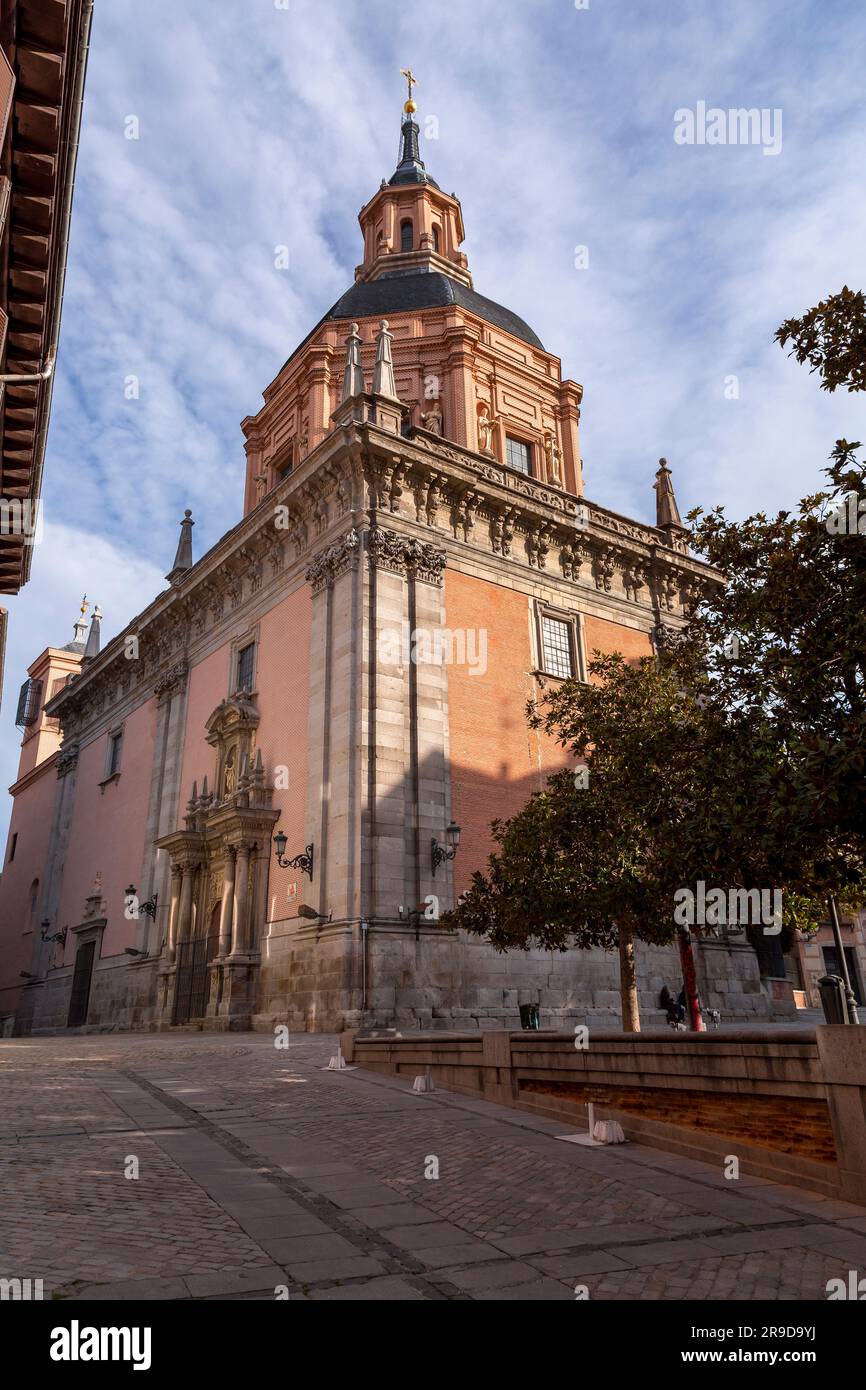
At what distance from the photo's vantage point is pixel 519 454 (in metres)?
32.6

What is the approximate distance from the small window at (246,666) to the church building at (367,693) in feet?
0.48

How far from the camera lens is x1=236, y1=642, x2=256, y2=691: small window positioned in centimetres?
2830

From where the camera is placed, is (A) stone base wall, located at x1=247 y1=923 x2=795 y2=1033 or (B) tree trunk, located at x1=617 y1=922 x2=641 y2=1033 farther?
(A) stone base wall, located at x1=247 y1=923 x2=795 y2=1033

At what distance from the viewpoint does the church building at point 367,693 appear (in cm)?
2159

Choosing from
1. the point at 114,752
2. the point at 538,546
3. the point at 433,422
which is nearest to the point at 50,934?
the point at 114,752

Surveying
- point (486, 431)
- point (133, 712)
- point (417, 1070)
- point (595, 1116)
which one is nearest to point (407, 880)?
point (417, 1070)

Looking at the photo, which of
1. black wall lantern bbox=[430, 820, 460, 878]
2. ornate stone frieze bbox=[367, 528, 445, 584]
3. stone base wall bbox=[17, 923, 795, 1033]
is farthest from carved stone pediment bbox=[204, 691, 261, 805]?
black wall lantern bbox=[430, 820, 460, 878]

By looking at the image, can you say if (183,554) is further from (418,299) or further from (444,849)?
(444,849)

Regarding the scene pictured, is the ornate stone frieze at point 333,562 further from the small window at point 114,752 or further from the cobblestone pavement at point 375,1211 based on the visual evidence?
the small window at point 114,752

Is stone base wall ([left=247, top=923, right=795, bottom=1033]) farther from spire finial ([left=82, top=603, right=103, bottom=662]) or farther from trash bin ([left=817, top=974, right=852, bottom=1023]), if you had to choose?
spire finial ([left=82, top=603, right=103, bottom=662])

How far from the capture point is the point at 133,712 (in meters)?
36.8

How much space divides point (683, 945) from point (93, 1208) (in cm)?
1304

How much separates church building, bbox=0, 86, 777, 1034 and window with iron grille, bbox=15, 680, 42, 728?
17057mm

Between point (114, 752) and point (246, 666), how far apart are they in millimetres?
12230
